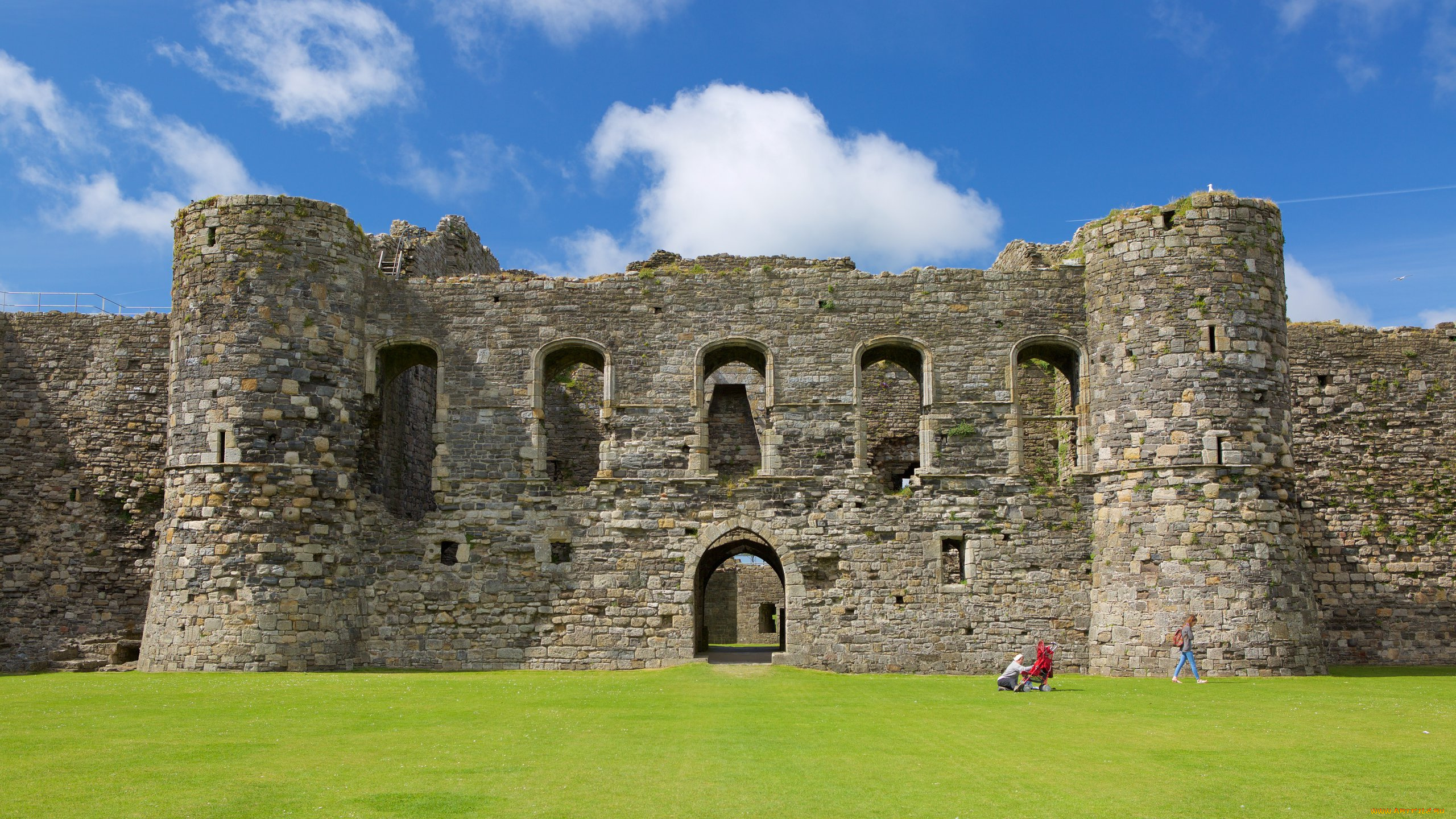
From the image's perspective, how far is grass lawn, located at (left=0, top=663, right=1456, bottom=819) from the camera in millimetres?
8953

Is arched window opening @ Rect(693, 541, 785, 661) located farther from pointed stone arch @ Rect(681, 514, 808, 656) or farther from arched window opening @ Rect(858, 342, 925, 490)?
pointed stone arch @ Rect(681, 514, 808, 656)

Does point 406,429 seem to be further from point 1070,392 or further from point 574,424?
point 1070,392

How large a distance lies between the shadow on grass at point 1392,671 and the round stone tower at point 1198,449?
171 cm

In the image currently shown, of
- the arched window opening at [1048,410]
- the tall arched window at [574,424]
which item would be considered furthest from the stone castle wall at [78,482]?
the arched window opening at [1048,410]

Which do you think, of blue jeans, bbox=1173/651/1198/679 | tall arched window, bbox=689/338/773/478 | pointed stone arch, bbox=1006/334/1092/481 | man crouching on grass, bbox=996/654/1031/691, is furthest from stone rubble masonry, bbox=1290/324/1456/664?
tall arched window, bbox=689/338/773/478

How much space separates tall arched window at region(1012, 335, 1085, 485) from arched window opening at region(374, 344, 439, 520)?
444 inches

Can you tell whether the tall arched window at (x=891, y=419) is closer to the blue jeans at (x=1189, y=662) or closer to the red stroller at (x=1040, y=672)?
the blue jeans at (x=1189, y=662)

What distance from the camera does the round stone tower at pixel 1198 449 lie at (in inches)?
796

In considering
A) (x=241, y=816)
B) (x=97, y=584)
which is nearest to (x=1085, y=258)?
(x=241, y=816)

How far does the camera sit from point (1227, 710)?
14969mm

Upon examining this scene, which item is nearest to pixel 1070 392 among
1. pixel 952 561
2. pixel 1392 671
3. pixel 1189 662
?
pixel 952 561

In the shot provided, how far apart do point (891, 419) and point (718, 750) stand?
17.6 meters

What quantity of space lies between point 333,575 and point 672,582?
6173 millimetres

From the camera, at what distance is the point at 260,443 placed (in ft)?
69.4
